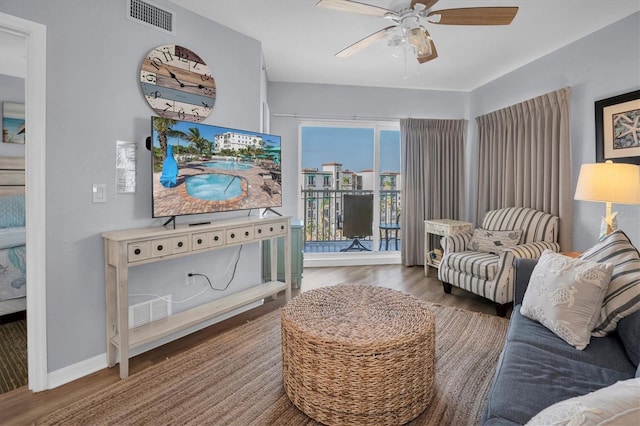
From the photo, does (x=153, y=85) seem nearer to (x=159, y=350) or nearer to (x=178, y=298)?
(x=178, y=298)

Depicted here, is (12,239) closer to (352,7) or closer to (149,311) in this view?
(149,311)

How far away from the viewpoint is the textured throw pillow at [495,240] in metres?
3.54

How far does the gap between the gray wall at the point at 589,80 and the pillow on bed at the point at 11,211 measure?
5.46m

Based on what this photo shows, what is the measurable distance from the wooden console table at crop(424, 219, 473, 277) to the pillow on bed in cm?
450

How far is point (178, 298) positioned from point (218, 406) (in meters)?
1.14

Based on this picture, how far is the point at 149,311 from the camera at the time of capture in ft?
8.14

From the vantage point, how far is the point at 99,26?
84.4 inches

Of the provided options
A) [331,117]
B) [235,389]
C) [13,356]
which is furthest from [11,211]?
[331,117]

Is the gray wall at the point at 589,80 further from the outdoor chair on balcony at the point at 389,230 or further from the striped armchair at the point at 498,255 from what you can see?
the outdoor chair on balcony at the point at 389,230

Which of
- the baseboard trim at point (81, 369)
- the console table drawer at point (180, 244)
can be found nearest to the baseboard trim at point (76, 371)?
the baseboard trim at point (81, 369)

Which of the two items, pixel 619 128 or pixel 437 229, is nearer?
pixel 619 128

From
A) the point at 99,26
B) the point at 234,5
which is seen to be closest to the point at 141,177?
the point at 99,26

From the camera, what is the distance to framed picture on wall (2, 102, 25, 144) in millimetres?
3184

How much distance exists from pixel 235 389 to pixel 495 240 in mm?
3009
